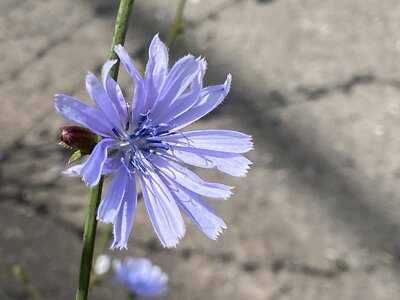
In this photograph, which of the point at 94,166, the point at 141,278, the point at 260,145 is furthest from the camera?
the point at 260,145

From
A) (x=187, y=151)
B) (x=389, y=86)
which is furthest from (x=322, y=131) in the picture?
(x=187, y=151)

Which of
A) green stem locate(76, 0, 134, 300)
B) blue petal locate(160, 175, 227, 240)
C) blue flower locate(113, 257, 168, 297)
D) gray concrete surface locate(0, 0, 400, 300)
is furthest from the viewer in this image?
gray concrete surface locate(0, 0, 400, 300)

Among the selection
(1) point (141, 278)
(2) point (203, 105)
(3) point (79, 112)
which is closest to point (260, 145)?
(1) point (141, 278)

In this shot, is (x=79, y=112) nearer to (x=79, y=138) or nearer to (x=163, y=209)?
(x=79, y=138)

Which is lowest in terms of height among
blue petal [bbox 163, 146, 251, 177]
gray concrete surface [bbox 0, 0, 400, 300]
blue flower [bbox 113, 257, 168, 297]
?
blue petal [bbox 163, 146, 251, 177]

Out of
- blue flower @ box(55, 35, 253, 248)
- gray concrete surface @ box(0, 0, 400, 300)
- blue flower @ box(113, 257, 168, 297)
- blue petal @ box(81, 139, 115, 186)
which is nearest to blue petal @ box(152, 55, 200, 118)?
blue flower @ box(55, 35, 253, 248)

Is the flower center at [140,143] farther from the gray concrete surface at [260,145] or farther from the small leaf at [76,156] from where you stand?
the gray concrete surface at [260,145]

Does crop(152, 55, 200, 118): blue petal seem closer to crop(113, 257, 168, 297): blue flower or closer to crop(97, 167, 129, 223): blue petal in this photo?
crop(97, 167, 129, 223): blue petal
